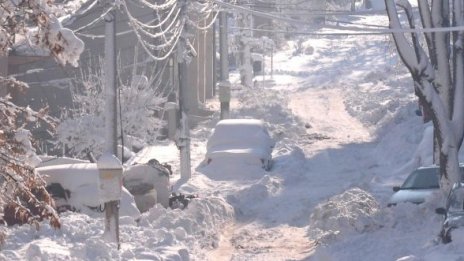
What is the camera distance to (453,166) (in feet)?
62.2

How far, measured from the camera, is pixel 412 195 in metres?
20.8

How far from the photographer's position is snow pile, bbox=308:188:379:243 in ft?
60.1

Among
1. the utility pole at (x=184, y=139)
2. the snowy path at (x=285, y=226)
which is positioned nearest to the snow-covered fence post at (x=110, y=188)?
the snowy path at (x=285, y=226)

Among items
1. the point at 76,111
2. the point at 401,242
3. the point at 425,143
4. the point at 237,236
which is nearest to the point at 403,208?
the point at 401,242

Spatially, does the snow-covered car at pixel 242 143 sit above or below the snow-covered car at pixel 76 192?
below

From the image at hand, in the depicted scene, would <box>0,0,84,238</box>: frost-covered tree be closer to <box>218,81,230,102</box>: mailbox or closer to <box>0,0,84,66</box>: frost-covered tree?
<box>0,0,84,66</box>: frost-covered tree

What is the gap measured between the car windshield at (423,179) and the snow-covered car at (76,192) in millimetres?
5873

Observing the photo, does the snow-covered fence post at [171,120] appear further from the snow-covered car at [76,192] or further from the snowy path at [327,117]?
the snow-covered car at [76,192]

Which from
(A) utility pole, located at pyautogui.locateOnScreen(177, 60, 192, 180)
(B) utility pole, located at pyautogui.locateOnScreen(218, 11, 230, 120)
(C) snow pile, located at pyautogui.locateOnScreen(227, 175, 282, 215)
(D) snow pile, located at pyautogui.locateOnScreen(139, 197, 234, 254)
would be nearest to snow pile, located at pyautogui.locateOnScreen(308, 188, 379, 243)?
(D) snow pile, located at pyautogui.locateOnScreen(139, 197, 234, 254)

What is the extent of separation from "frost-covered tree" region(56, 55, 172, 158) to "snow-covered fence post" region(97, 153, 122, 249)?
14.8m

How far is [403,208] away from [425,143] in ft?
40.3

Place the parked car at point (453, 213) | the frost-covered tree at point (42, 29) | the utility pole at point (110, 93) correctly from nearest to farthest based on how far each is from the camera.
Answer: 1. the frost-covered tree at point (42, 29)
2. the parked car at point (453, 213)
3. the utility pole at point (110, 93)

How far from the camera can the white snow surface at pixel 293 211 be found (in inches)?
627

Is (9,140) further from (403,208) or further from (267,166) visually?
(267,166)
